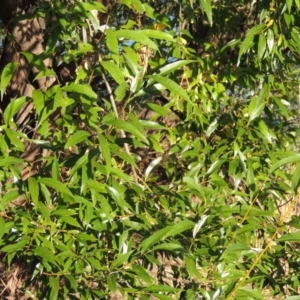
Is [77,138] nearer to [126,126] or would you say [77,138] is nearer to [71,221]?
[126,126]

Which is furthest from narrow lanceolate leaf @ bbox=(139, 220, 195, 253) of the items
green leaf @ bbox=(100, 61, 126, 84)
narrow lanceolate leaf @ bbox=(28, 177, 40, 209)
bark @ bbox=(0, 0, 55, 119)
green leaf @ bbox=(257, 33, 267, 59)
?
bark @ bbox=(0, 0, 55, 119)

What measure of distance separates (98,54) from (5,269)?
1.57 m

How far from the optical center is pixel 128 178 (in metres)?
1.69

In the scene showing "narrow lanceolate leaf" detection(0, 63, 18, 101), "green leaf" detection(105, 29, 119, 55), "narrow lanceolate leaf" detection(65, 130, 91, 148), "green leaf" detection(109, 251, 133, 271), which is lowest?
"green leaf" detection(109, 251, 133, 271)

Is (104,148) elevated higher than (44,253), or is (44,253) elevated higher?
(104,148)

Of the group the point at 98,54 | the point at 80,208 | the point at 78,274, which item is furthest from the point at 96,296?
the point at 98,54

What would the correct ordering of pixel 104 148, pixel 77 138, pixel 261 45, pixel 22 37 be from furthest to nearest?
pixel 22 37 → pixel 261 45 → pixel 77 138 → pixel 104 148

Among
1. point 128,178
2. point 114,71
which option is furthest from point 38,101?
point 128,178

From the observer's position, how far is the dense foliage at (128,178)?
159 centimetres

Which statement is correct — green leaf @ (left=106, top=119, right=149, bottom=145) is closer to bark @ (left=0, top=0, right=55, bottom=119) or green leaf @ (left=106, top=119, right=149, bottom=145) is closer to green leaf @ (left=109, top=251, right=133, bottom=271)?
green leaf @ (left=109, top=251, right=133, bottom=271)

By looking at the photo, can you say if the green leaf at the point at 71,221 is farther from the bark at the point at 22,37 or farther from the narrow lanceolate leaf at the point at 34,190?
the bark at the point at 22,37

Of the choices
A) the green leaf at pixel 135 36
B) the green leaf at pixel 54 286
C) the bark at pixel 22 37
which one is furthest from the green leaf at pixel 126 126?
the bark at pixel 22 37

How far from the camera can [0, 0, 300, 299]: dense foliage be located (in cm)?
159

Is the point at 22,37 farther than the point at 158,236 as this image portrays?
Yes
